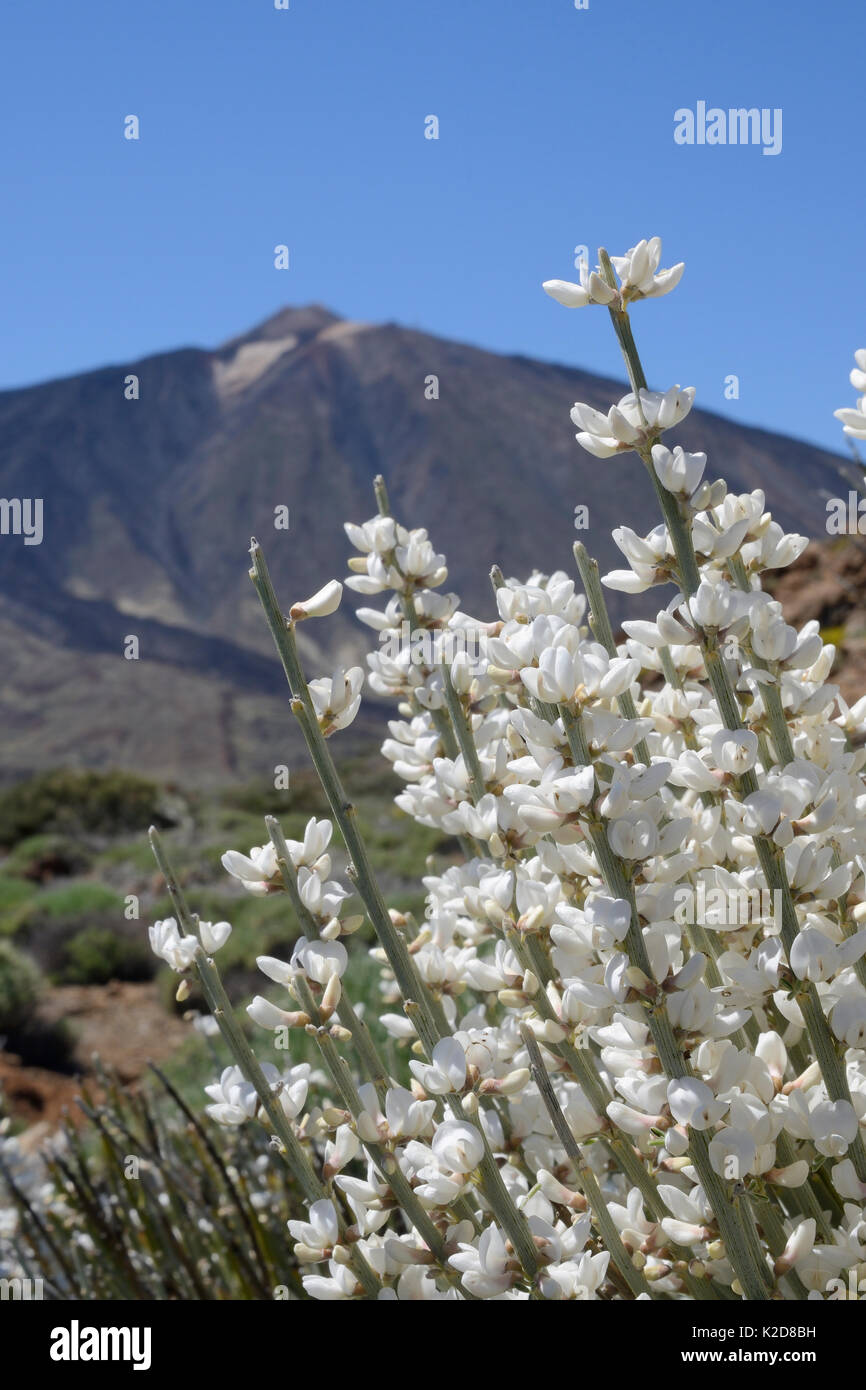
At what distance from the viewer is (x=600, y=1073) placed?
3.67 ft

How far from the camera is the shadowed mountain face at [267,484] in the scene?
68.8m

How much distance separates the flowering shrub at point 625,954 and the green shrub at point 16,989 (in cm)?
777

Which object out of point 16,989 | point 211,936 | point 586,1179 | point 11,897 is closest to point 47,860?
point 11,897

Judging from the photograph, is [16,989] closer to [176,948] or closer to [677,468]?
[176,948]

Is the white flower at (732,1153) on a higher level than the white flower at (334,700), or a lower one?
lower

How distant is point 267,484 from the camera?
286ft

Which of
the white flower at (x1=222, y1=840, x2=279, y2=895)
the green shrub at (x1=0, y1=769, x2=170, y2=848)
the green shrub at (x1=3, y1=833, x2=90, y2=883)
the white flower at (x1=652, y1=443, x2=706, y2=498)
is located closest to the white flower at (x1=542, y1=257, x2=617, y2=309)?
the white flower at (x1=652, y1=443, x2=706, y2=498)

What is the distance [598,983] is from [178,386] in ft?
351

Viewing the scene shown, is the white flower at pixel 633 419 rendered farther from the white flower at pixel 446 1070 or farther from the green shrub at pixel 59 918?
the green shrub at pixel 59 918

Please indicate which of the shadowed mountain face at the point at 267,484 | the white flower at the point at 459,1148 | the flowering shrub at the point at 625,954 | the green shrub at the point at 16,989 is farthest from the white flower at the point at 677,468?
the shadowed mountain face at the point at 267,484

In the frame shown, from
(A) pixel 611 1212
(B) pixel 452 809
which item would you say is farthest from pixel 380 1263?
(B) pixel 452 809

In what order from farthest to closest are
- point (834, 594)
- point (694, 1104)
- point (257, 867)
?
point (834, 594) < point (257, 867) < point (694, 1104)

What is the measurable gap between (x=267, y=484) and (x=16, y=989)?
3229 inches
